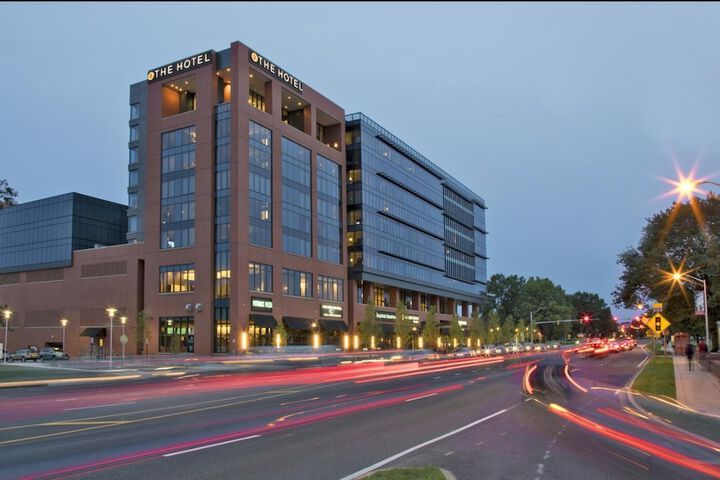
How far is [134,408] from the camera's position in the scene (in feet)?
65.0

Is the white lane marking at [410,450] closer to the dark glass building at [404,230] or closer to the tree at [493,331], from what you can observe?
the dark glass building at [404,230]

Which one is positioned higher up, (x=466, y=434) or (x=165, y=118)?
(x=165, y=118)

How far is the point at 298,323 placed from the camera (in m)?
74.8

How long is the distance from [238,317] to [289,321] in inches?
343

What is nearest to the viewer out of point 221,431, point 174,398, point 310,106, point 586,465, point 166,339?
point 586,465

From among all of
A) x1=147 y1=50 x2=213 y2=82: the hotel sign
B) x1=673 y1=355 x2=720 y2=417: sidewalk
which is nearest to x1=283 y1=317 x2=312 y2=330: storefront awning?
x1=147 y1=50 x2=213 y2=82: the hotel sign

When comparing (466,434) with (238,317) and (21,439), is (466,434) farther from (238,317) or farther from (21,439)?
(238,317)

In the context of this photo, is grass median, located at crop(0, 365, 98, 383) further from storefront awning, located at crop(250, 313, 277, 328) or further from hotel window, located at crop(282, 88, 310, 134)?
hotel window, located at crop(282, 88, 310, 134)

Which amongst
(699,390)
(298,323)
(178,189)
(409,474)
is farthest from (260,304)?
(409,474)

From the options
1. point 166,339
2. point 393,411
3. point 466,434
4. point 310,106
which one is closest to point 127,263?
point 166,339

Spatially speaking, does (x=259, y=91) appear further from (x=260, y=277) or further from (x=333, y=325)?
(x=333, y=325)

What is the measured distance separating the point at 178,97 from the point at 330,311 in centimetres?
3329

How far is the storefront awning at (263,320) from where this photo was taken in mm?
68188

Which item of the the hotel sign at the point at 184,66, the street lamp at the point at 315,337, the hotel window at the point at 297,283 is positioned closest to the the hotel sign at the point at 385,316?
the street lamp at the point at 315,337
